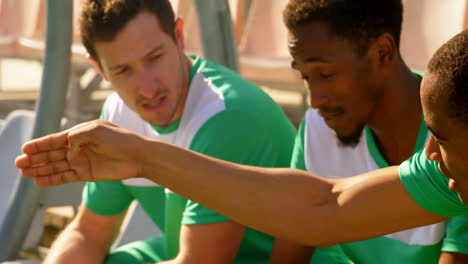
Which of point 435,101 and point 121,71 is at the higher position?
point 435,101

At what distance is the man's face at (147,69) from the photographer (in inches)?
71.2

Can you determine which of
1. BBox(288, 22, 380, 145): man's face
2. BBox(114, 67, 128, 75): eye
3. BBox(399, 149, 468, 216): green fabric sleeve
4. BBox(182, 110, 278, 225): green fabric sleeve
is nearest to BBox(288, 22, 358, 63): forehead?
BBox(288, 22, 380, 145): man's face

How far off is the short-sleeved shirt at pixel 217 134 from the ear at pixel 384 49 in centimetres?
34

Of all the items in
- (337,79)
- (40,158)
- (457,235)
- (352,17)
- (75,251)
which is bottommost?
(75,251)

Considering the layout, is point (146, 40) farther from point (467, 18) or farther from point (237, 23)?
point (237, 23)

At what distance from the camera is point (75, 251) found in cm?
200

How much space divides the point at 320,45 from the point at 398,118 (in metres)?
0.21

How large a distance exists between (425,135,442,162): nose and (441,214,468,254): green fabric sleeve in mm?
260

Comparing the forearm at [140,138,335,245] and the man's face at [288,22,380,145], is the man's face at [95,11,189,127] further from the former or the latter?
the forearm at [140,138,335,245]

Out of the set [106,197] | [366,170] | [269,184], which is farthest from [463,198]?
[106,197]

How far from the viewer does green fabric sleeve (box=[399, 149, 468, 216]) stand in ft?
3.91

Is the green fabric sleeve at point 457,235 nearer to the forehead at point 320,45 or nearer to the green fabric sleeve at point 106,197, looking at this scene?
the forehead at point 320,45

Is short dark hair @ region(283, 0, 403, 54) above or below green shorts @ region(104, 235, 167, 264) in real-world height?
above

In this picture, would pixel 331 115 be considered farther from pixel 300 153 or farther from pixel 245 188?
pixel 245 188
